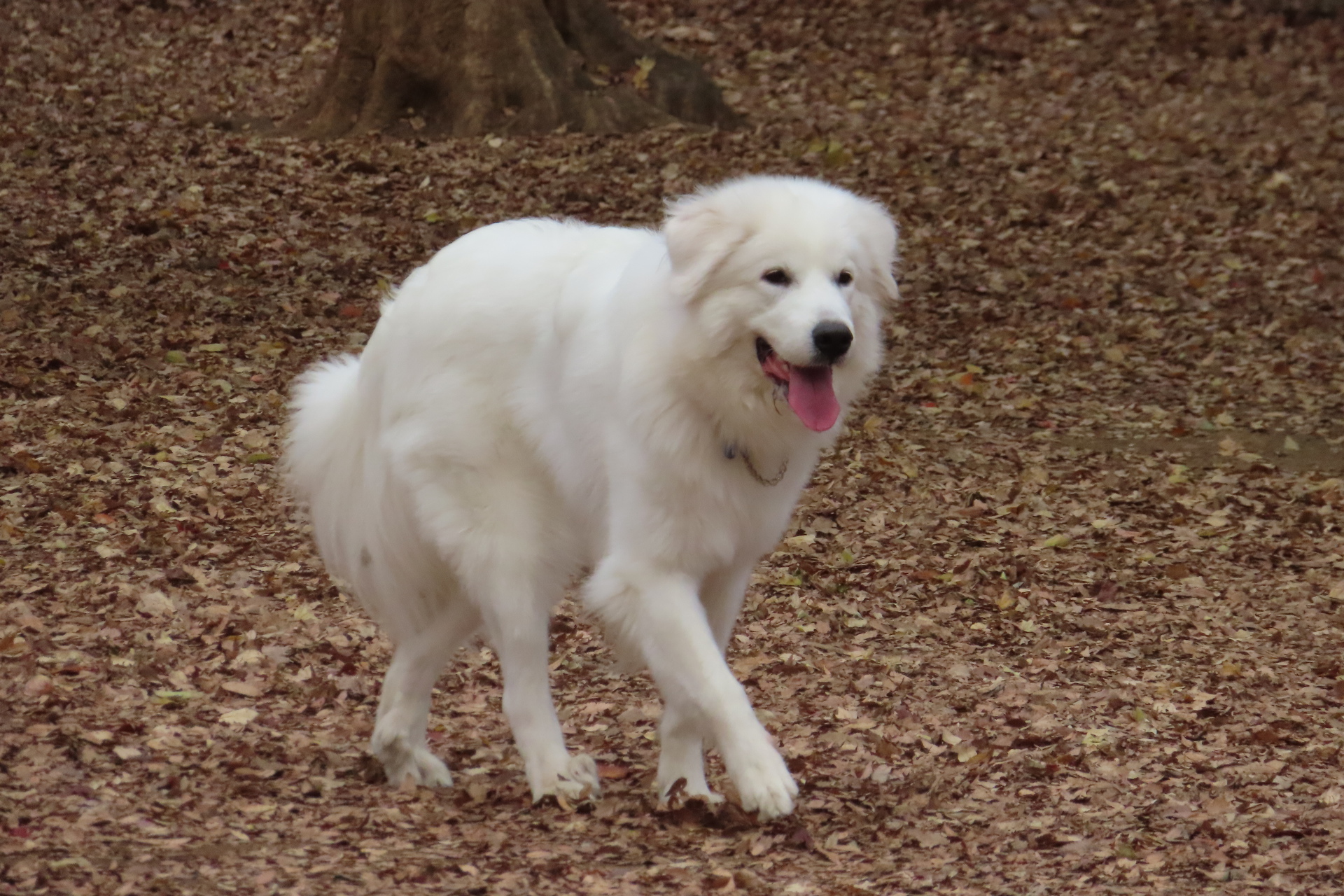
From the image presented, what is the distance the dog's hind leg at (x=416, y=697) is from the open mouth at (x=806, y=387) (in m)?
1.32

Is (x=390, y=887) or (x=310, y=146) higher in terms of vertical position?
(x=390, y=887)

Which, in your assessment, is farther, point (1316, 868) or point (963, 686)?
point (963, 686)

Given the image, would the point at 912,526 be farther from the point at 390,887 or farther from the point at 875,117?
the point at 875,117

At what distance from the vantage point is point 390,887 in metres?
3.94

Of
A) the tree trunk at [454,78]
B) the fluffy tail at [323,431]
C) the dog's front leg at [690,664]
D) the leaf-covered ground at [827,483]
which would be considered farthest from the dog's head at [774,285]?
the tree trunk at [454,78]

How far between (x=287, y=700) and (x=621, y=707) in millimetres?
1194

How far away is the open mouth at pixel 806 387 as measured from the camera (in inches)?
168

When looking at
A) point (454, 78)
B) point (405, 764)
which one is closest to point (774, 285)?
point (405, 764)

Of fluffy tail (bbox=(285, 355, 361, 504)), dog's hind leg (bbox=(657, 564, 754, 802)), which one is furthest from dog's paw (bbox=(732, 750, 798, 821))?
fluffy tail (bbox=(285, 355, 361, 504))

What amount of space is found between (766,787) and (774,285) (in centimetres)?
133

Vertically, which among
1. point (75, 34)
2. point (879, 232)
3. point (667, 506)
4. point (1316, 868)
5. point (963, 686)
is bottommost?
point (75, 34)

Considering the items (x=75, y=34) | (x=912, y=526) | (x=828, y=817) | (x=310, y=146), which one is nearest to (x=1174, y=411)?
(x=912, y=526)

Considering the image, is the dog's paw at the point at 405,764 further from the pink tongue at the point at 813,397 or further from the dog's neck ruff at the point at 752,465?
the pink tongue at the point at 813,397

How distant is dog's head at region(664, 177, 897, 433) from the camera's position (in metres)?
4.21
